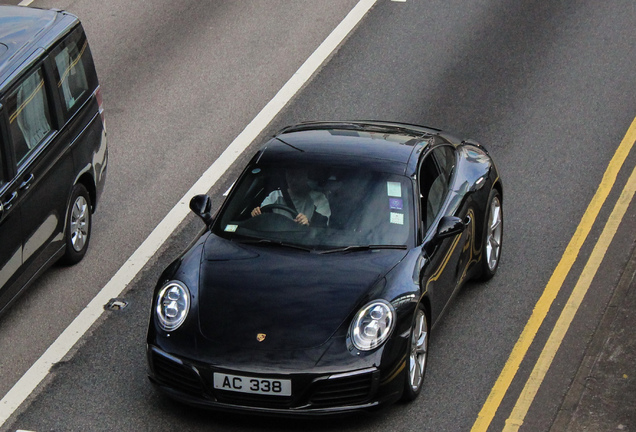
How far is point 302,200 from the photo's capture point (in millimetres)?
8930

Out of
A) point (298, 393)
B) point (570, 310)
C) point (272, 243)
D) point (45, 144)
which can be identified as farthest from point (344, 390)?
point (45, 144)

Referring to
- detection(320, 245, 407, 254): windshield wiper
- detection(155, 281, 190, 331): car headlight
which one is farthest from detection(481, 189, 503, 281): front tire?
detection(155, 281, 190, 331): car headlight

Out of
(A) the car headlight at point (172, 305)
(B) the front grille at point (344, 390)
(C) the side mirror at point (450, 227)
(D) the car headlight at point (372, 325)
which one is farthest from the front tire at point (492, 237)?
(A) the car headlight at point (172, 305)

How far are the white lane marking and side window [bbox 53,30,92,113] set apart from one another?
1461 millimetres

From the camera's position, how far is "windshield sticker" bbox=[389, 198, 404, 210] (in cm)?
891

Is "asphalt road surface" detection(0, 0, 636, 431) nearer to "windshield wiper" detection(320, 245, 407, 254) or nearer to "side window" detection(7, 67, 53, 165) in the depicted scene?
"windshield wiper" detection(320, 245, 407, 254)

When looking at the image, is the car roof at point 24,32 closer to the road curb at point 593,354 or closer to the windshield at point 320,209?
the windshield at point 320,209

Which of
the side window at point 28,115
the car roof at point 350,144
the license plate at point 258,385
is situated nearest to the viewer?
the license plate at point 258,385

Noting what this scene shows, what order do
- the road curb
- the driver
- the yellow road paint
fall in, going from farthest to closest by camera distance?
the driver
the yellow road paint
the road curb

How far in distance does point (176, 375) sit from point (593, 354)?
3288mm

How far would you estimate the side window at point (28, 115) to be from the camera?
965 centimetres

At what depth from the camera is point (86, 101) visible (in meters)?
10.9

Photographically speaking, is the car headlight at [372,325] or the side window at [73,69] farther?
the side window at [73,69]

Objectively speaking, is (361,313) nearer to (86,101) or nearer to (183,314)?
(183,314)
